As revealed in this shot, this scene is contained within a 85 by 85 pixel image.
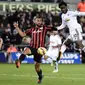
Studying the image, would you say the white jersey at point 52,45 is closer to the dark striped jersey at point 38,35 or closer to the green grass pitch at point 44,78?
the green grass pitch at point 44,78

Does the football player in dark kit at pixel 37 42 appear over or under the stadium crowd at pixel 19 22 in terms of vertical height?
over

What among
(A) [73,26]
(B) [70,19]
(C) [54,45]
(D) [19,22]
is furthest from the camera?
(D) [19,22]

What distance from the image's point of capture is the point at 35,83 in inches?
612

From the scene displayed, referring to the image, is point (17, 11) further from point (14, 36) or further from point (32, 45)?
point (32, 45)

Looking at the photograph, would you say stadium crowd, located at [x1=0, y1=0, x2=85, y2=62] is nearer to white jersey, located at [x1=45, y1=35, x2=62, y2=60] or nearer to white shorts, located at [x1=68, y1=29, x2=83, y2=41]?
white jersey, located at [x1=45, y1=35, x2=62, y2=60]

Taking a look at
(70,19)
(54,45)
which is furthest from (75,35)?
(54,45)

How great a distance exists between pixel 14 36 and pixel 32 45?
1457 cm

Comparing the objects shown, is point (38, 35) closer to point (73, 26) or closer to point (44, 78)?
point (44, 78)

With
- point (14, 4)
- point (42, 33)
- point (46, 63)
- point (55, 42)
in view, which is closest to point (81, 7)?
point (55, 42)

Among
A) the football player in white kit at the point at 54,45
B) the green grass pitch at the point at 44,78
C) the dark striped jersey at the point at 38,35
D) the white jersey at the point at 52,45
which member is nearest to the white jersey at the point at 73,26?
the green grass pitch at the point at 44,78

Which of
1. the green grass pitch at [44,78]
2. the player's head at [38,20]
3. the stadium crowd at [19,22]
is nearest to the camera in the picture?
the player's head at [38,20]

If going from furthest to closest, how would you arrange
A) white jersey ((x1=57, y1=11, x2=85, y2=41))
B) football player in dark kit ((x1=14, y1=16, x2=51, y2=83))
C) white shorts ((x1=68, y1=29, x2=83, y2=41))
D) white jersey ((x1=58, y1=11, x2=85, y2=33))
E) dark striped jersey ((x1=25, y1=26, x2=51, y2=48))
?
white shorts ((x1=68, y1=29, x2=83, y2=41)), white jersey ((x1=57, y1=11, x2=85, y2=41)), white jersey ((x1=58, y1=11, x2=85, y2=33)), dark striped jersey ((x1=25, y1=26, x2=51, y2=48)), football player in dark kit ((x1=14, y1=16, x2=51, y2=83))

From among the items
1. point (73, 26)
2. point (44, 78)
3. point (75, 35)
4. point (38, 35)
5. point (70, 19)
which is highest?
point (38, 35)

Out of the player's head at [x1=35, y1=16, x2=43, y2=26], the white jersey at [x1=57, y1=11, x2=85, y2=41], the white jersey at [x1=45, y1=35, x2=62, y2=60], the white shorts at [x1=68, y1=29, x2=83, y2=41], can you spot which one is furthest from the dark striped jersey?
the white jersey at [x1=45, y1=35, x2=62, y2=60]
